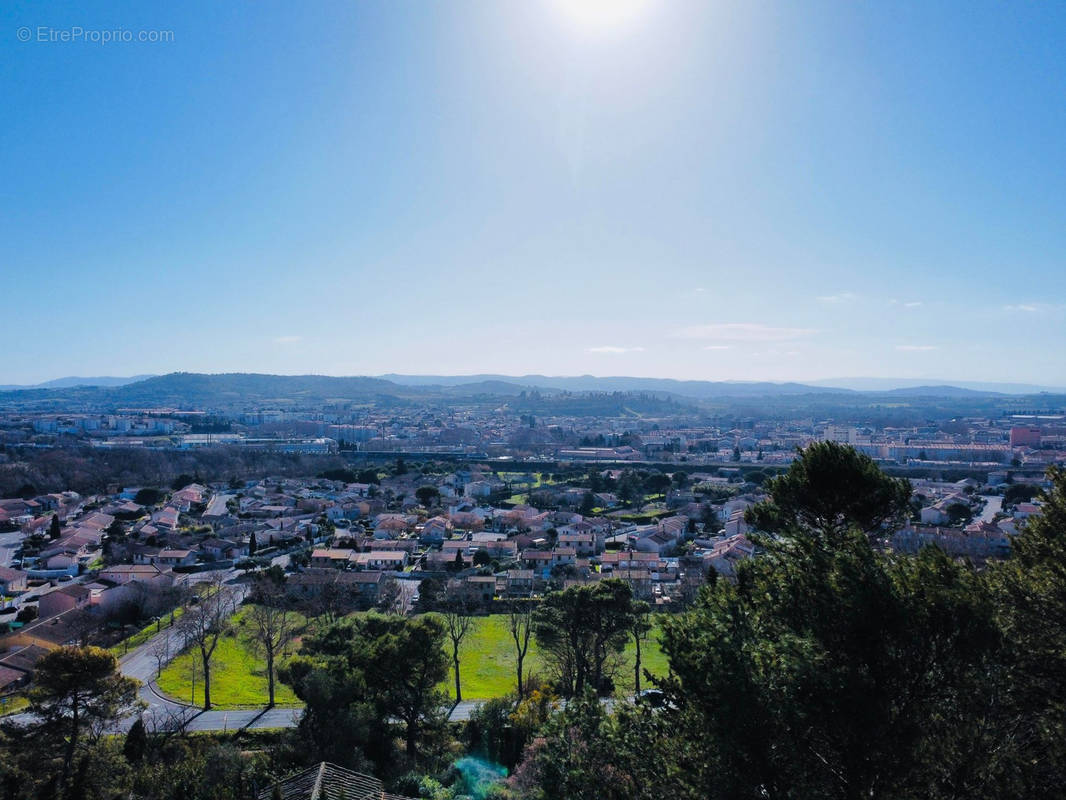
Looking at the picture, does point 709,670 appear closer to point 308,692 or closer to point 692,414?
point 308,692

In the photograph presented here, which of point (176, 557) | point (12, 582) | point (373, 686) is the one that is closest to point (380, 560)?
point (176, 557)

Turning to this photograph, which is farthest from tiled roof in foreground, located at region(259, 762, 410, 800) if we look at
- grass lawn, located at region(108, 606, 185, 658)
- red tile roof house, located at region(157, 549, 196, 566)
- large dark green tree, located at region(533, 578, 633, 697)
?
red tile roof house, located at region(157, 549, 196, 566)

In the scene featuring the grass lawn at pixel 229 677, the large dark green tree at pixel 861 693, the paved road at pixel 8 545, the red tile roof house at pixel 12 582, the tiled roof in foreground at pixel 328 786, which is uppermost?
the large dark green tree at pixel 861 693

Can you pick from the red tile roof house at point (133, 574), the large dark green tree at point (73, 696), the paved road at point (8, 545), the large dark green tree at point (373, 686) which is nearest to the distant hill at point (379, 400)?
the paved road at point (8, 545)

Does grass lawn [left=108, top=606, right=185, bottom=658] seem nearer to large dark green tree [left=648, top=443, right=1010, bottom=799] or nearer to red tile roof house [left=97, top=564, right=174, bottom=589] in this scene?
red tile roof house [left=97, top=564, right=174, bottom=589]

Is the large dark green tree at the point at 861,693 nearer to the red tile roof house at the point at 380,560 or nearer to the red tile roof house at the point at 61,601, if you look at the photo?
the red tile roof house at the point at 61,601

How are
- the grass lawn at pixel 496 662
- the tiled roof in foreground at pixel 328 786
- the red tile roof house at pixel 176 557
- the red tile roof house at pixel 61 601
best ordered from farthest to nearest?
the red tile roof house at pixel 176 557 → the red tile roof house at pixel 61 601 → the grass lawn at pixel 496 662 → the tiled roof in foreground at pixel 328 786
